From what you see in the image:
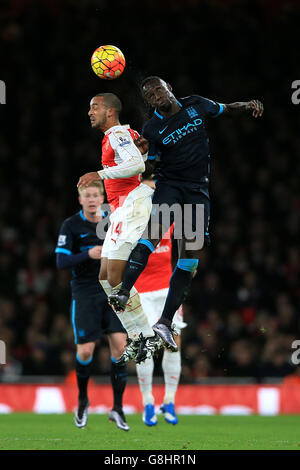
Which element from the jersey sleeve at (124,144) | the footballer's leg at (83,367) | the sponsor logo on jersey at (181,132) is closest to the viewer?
the jersey sleeve at (124,144)

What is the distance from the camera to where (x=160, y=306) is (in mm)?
10453

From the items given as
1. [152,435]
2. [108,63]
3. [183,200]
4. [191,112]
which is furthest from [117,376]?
[108,63]

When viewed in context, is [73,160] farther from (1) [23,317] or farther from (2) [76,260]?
(2) [76,260]

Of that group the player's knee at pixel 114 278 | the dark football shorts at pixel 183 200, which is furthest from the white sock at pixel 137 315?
the dark football shorts at pixel 183 200

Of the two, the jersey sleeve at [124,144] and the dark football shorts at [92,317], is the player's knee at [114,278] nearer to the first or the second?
the jersey sleeve at [124,144]

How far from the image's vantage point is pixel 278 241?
58.4 feet

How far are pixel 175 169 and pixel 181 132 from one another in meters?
0.37

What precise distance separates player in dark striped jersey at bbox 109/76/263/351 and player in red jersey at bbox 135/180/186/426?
175 cm

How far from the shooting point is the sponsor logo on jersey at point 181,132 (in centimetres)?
823

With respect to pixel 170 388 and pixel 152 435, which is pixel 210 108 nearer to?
pixel 152 435

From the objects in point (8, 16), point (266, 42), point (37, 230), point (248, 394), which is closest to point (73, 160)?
point (37, 230)

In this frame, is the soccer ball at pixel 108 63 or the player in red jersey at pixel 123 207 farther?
the soccer ball at pixel 108 63

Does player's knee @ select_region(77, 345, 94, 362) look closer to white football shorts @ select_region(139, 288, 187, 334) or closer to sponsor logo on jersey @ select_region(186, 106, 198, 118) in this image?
white football shorts @ select_region(139, 288, 187, 334)

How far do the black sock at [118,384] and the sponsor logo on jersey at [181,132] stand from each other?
2896 millimetres
